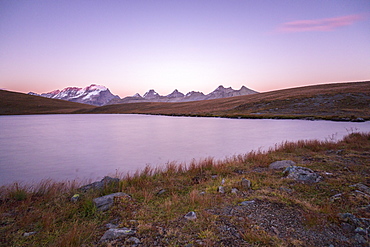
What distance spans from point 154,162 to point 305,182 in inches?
386

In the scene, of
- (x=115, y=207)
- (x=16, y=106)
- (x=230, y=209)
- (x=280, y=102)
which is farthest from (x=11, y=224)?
(x=16, y=106)

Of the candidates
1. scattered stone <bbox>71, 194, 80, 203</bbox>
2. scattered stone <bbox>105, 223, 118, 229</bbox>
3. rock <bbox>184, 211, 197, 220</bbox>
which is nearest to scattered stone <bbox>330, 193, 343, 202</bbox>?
rock <bbox>184, 211, 197, 220</bbox>

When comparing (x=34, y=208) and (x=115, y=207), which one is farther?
(x=34, y=208)

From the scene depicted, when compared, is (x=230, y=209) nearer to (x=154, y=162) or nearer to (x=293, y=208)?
(x=293, y=208)

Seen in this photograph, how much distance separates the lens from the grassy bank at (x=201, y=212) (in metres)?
4.83

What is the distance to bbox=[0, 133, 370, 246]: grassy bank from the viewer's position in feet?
15.8

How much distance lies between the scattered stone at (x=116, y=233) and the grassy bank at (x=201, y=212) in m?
0.14

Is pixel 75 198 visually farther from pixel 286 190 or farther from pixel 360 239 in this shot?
pixel 360 239

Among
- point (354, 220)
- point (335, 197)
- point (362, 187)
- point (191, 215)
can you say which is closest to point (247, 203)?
point (191, 215)

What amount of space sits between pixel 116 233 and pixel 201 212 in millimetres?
2302

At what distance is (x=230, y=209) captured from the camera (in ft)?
20.5

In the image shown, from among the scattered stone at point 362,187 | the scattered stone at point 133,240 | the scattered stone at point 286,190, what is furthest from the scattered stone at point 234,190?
the scattered stone at point 362,187

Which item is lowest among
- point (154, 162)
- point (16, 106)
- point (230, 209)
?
point (154, 162)

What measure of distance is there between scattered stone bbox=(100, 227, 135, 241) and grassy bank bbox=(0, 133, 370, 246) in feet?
0.45
